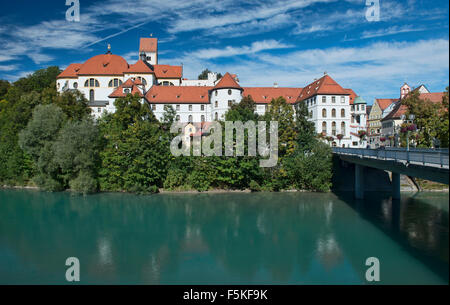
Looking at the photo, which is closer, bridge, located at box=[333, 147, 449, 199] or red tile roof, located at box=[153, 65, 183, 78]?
bridge, located at box=[333, 147, 449, 199]

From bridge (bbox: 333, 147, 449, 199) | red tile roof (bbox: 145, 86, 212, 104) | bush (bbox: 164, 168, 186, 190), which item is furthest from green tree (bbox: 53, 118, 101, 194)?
bridge (bbox: 333, 147, 449, 199)

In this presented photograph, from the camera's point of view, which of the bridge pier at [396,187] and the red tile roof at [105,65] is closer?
the bridge pier at [396,187]

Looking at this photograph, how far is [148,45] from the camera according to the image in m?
66.2

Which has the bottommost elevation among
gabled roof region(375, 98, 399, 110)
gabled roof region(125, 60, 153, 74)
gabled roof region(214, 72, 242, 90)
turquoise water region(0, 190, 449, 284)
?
turquoise water region(0, 190, 449, 284)

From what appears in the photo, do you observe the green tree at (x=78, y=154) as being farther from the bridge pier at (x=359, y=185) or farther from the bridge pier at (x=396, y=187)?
the bridge pier at (x=396, y=187)

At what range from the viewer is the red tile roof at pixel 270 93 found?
48.8 metres

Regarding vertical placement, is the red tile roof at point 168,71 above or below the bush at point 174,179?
above

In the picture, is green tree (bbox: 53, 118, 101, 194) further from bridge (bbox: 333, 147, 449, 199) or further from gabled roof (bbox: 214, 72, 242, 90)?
bridge (bbox: 333, 147, 449, 199)

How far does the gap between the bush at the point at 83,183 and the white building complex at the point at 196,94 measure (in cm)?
1423

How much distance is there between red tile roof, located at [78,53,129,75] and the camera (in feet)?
162

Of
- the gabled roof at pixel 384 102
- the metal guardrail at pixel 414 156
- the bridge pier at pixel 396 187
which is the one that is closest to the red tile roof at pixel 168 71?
the gabled roof at pixel 384 102

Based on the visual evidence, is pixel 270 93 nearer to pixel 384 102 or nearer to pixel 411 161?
pixel 384 102
